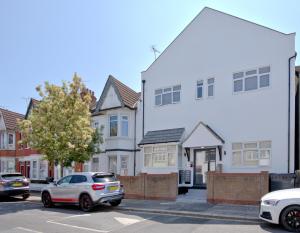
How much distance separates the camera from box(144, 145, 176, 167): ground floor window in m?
21.3

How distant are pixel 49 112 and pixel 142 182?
22.2 ft

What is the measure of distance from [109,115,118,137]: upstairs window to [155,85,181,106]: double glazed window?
11.7ft

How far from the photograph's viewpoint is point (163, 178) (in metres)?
18.1

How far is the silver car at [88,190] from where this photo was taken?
14953 millimetres

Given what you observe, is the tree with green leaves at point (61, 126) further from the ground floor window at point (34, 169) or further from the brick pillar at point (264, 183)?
the ground floor window at point (34, 169)

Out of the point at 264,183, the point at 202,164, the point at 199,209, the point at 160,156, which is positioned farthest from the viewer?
the point at 160,156

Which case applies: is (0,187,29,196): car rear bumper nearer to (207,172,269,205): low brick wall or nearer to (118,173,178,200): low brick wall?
(118,173,178,200): low brick wall

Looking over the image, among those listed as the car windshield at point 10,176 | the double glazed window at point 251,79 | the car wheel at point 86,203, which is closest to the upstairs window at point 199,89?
the double glazed window at point 251,79

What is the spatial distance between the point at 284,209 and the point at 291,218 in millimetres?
298

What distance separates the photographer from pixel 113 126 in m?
25.1

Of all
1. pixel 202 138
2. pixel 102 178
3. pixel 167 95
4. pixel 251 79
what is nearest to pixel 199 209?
pixel 102 178

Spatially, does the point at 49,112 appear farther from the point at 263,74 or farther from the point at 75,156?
the point at 263,74

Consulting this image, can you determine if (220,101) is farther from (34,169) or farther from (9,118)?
(9,118)

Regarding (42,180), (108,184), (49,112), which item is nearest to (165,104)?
(49,112)
